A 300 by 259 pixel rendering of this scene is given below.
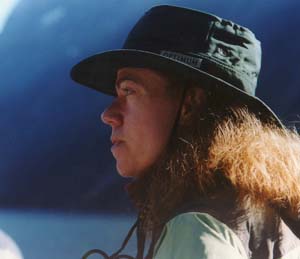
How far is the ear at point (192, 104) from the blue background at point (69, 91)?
58cm

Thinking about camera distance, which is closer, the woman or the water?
the woman

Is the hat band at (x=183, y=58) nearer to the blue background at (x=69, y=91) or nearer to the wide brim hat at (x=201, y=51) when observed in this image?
the wide brim hat at (x=201, y=51)

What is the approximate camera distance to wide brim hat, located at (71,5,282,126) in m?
0.74

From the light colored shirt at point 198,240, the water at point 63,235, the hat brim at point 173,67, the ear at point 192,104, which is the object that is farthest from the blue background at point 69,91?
the light colored shirt at point 198,240

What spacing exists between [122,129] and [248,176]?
19cm

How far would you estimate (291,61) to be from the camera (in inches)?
53.8

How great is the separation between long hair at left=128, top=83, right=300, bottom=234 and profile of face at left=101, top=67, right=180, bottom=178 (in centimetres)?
2

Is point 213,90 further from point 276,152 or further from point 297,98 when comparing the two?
point 297,98

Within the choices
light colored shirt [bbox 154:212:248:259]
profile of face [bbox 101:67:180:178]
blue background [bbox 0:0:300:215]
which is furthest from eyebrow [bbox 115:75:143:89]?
blue background [bbox 0:0:300:215]

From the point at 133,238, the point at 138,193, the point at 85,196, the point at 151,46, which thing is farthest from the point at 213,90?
the point at 85,196

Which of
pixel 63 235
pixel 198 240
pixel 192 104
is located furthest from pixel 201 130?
pixel 63 235

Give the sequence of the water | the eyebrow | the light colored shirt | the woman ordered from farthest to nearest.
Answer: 1. the water
2. the eyebrow
3. the woman
4. the light colored shirt

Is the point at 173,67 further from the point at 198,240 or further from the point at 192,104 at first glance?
the point at 198,240

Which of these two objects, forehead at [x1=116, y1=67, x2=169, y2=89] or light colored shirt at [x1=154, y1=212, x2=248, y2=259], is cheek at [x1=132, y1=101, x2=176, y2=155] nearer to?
forehead at [x1=116, y1=67, x2=169, y2=89]
